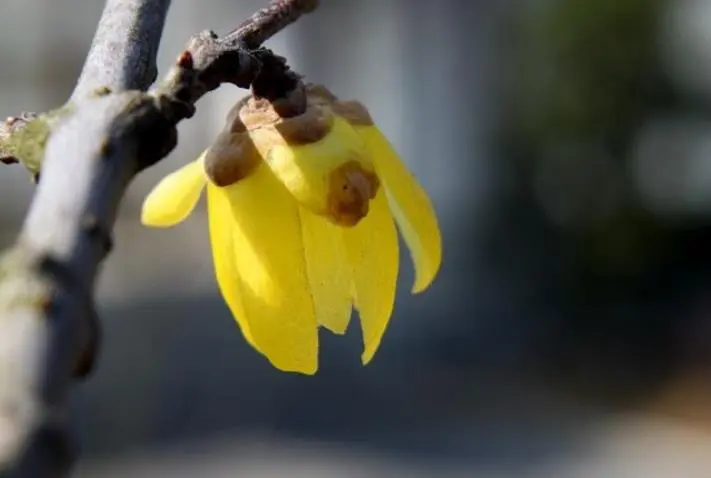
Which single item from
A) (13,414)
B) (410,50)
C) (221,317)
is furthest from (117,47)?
(410,50)

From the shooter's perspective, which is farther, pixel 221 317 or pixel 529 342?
Result: pixel 221 317

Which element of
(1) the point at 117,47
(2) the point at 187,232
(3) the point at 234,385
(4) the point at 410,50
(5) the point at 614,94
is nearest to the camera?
(1) the point at 117,47

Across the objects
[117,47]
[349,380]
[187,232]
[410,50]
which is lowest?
[349,380]

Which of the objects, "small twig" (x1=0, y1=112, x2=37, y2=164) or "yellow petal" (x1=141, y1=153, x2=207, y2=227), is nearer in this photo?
"small twig" (x1=0, y1=112, x2=37, y2=164)

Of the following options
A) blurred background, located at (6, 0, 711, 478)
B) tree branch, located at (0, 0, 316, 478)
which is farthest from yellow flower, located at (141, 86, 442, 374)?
blurred background, located at (6, 0, 711, 478)

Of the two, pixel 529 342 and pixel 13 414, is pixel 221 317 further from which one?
pixel 13 414

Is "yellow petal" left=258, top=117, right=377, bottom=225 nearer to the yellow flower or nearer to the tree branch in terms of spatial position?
the yellow flower

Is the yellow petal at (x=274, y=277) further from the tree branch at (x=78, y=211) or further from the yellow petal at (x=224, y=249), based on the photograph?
the tree branch at (x=78, y=211)

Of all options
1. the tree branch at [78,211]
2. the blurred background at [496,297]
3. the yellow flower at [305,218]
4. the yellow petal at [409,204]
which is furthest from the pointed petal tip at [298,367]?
the blurred background at [496,297]
